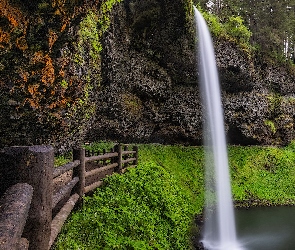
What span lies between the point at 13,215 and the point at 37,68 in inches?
318

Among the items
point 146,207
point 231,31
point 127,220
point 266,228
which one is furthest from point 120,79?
point 127,220

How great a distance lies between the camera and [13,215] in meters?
1.41

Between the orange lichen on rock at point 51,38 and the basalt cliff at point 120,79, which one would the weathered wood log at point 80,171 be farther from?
the orange lichen on rock at point 51,38

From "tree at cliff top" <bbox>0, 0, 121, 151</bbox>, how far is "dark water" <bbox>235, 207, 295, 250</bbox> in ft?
27.3

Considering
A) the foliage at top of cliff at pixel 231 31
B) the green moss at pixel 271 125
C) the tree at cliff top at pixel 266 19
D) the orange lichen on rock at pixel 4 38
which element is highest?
the tree at cliff top at pixel 266 19

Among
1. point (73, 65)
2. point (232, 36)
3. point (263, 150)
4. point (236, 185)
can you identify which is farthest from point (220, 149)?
point (73, 65)

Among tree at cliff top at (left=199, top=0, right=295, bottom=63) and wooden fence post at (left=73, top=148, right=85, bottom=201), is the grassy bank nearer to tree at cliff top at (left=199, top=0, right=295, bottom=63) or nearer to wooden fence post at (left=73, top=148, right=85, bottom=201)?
wooden fence post at (left=73, top=148, right=85, bottom=201)

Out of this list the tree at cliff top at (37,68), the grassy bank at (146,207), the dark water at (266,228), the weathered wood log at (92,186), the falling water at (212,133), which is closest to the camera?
the grassy bank at (146,207)

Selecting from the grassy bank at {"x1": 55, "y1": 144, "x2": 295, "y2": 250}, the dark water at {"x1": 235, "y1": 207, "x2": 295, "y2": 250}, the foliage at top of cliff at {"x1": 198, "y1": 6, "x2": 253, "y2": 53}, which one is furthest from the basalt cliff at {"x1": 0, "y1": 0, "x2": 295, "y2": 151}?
the dark water at {"x1": 235, "y1": 207, "x2": 295, "y2": 250}

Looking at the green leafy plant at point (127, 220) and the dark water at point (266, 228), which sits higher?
the green leafy plant at point (127, 220)

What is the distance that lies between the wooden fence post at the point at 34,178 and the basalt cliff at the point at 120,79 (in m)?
6.81

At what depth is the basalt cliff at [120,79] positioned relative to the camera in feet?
28.5

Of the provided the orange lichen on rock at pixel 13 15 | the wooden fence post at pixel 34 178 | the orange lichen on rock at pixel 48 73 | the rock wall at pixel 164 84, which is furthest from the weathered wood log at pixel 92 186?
the rock wall at pixel 164 84

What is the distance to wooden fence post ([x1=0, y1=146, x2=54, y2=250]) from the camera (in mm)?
1979
